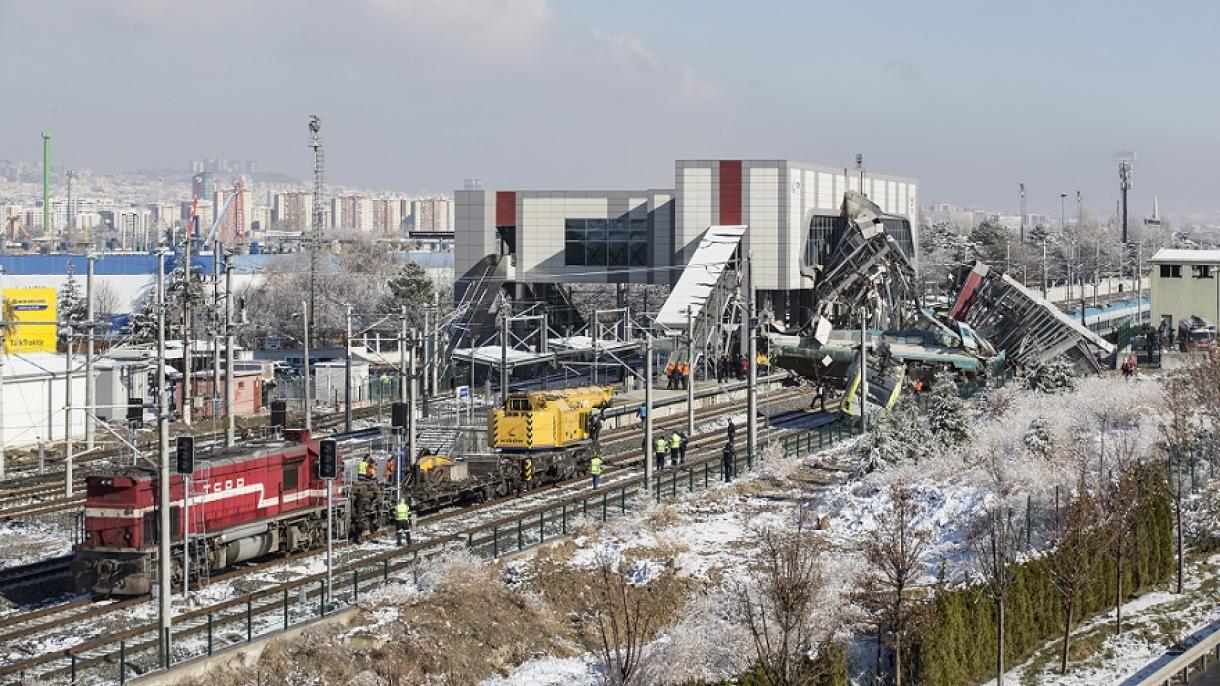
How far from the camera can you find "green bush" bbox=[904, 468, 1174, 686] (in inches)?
1077

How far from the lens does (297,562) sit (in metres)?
34.6

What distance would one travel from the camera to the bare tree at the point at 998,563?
28.8 metres

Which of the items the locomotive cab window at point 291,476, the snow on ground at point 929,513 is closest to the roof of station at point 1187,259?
the snow on ground at point 929,513

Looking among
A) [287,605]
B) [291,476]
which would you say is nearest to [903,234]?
[291,476]

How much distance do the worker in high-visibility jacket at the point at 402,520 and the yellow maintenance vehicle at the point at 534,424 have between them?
9.69 m

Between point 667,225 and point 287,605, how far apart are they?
59593 millimetres

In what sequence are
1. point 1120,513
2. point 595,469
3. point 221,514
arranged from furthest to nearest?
1. point 595,469
2. point 221,514
3. point 1120,513

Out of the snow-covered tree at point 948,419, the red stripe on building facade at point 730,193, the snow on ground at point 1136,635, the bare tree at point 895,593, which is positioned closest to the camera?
the bare tree at point 895,593

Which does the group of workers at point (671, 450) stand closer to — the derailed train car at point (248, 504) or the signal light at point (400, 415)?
the derailed train car at point (248, 504)

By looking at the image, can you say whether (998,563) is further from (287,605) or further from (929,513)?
(287,605)

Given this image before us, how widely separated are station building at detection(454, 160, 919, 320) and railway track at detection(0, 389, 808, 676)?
29066 millimetres

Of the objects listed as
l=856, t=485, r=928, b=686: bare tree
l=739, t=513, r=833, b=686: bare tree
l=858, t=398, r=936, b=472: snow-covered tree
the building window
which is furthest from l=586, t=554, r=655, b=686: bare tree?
the building window

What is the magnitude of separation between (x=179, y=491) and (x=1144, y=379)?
45511 millimetres

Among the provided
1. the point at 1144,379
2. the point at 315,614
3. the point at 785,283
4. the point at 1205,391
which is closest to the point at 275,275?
the point at 785,283
